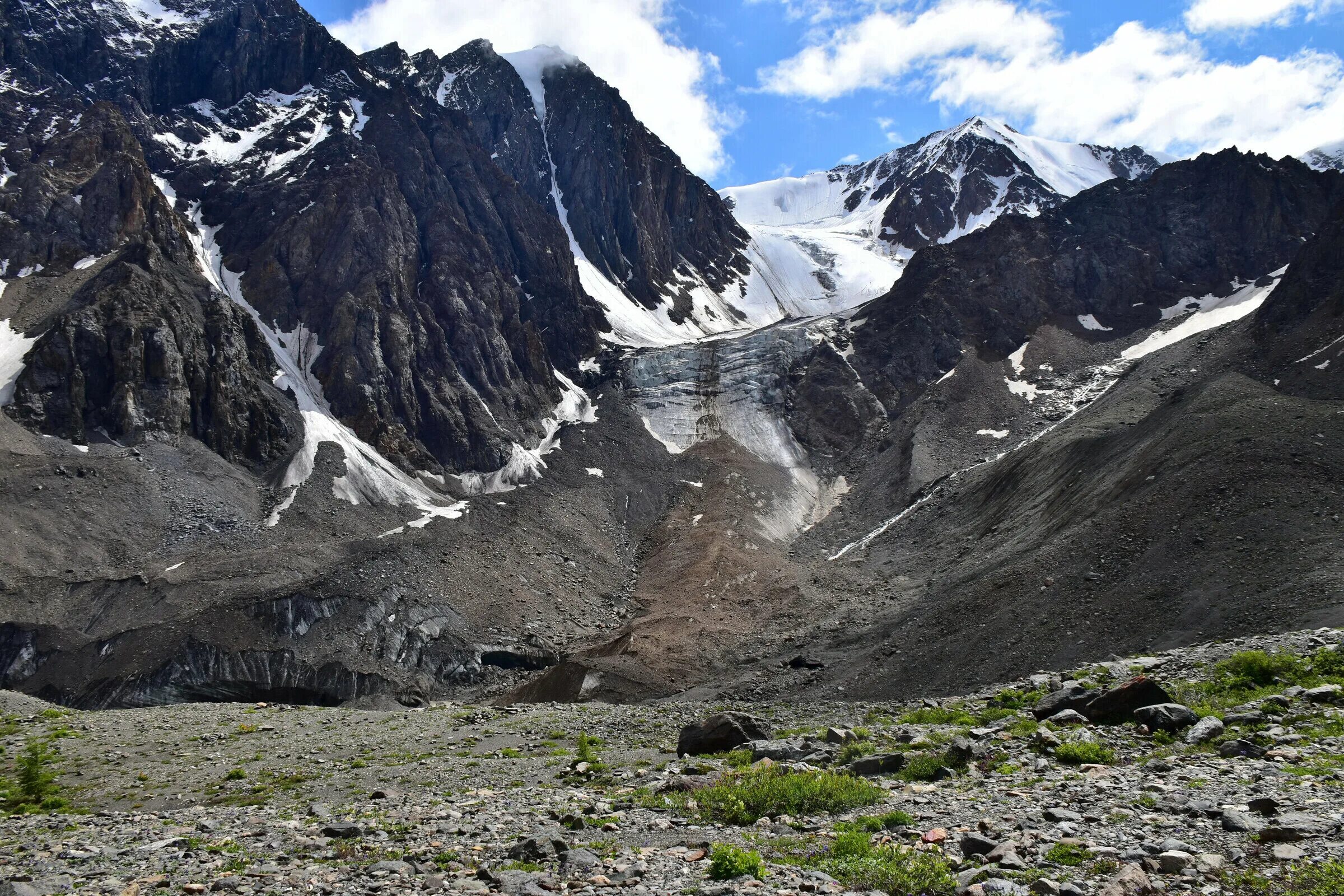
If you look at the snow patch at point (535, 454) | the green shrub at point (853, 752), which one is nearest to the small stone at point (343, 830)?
the green shrub at point (853, 752)

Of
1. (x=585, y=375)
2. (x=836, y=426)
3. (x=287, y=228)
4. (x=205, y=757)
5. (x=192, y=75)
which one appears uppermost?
(x=192, y=75)

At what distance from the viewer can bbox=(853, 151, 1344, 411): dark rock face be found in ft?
429

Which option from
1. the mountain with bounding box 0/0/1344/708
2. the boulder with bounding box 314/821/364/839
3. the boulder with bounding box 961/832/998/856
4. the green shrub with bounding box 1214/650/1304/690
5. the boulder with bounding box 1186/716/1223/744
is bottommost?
the boulder with bounding box 314/821/364/839

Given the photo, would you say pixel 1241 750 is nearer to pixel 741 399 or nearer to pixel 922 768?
pixel 922 768

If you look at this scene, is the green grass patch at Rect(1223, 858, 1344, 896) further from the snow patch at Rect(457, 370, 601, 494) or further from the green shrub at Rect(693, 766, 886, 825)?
the snow patch at Rect(457, 370, 601, 494)

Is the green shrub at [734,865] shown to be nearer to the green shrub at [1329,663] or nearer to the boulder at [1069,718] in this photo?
the boulder at [1069,718]

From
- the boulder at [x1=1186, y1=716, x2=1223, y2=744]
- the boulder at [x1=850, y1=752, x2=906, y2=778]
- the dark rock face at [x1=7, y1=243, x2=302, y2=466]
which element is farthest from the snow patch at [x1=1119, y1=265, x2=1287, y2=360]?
the dark rock face at [x1=7, y1=243, x2=302, y2=466]

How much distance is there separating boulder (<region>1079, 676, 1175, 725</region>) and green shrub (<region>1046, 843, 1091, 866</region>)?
889 cm

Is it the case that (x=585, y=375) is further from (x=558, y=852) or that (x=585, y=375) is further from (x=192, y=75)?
(x=558, y=852)

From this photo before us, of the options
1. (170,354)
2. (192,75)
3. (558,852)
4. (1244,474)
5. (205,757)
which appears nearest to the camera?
(558,852)

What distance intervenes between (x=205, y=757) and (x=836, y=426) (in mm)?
101523

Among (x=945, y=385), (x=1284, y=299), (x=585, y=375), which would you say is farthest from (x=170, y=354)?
(x=1284, y=299)

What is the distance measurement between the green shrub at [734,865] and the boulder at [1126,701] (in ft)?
35.9

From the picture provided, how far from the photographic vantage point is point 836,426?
122812mm
